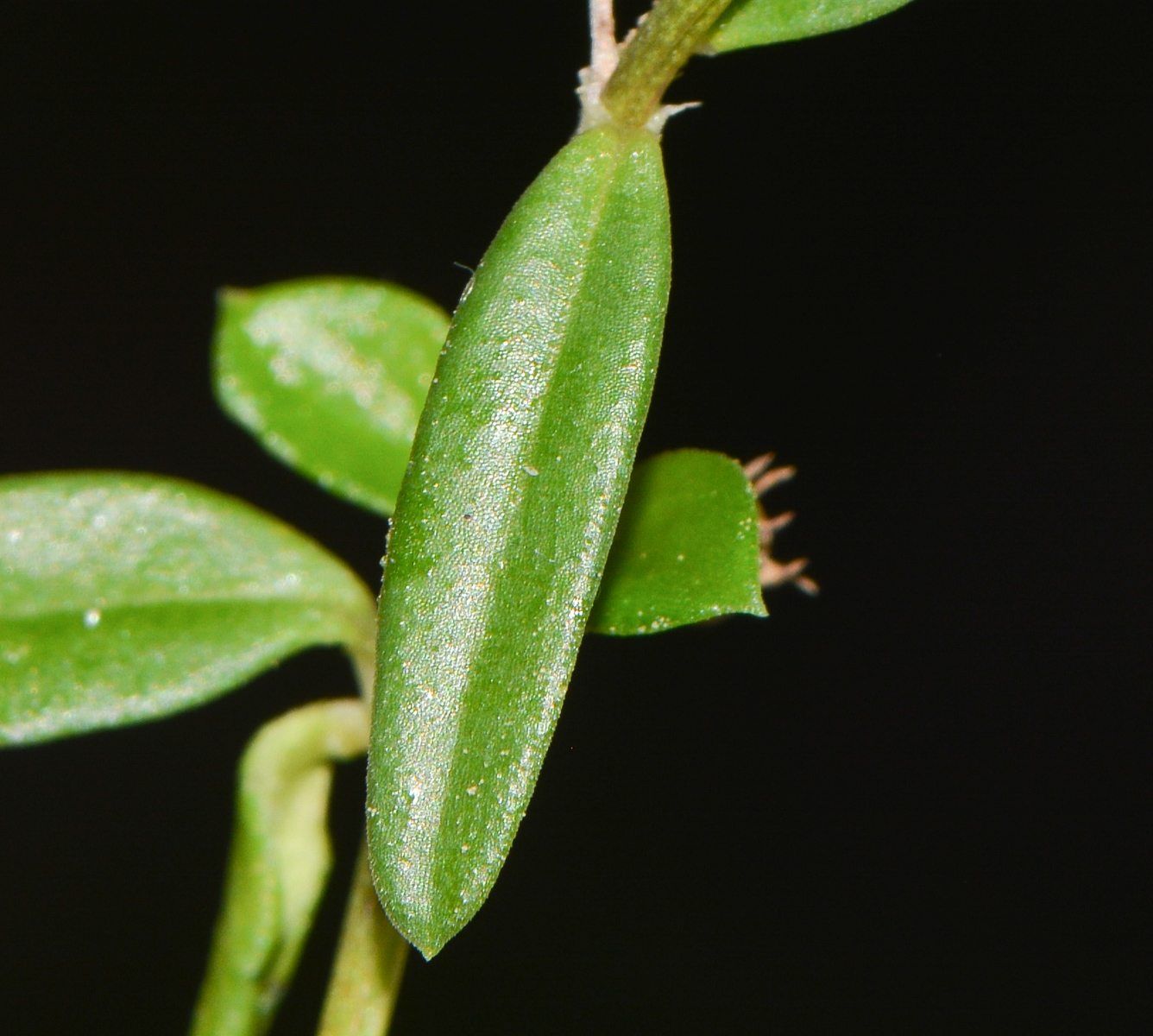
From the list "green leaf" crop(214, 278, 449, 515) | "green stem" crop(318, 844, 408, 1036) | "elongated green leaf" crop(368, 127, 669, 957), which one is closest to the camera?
"elongated green leaf" crop(368, 127, 669, 957)

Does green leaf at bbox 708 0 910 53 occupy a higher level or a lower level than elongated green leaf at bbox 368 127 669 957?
higher

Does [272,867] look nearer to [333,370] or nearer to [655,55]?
[333,370]

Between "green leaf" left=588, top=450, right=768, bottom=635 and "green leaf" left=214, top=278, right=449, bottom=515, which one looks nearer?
"green leaf" left=588, top=450, right=768, bottom=635

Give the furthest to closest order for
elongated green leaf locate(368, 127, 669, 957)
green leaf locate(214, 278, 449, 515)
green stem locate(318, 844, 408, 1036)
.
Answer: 1. green leaf locate(214, 278, 449, 515)
2. green stem locate(318, 844, 408, 1036)
3. elongated green leaf locate(368, 127, 669, 957)

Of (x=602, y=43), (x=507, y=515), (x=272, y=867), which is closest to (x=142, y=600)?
(x=272, y=867)

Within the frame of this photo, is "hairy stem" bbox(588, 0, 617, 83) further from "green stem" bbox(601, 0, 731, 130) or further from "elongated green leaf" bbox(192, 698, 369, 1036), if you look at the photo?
"elongated green leaf" bbox(192, 698, 369, 1036)

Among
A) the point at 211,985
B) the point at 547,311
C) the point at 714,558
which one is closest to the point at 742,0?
the point at 547,311

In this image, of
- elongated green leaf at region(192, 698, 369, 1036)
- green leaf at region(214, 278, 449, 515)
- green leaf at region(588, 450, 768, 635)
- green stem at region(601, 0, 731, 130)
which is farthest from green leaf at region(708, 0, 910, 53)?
elongated green leaf at region(192, 698, 369, 1036)
